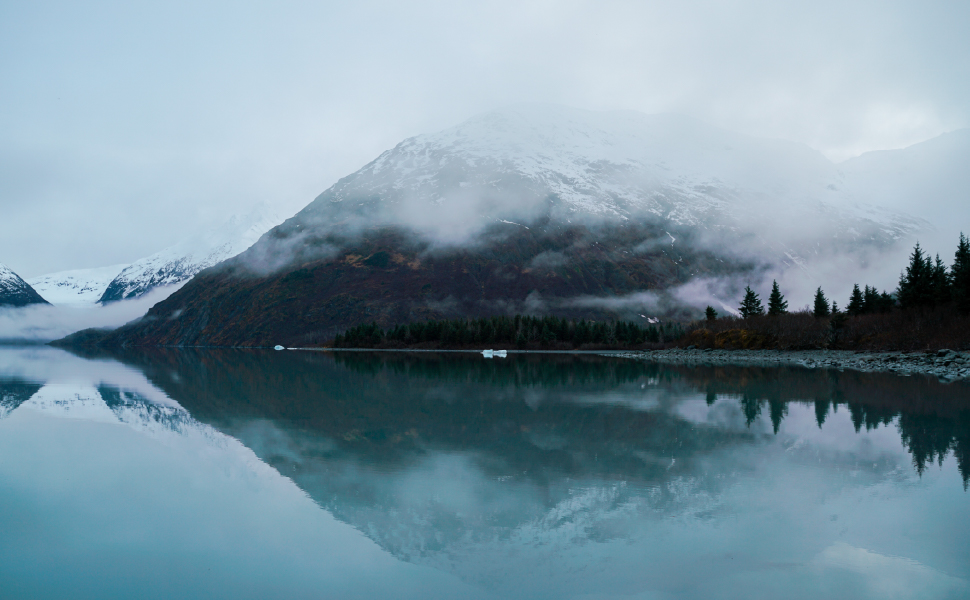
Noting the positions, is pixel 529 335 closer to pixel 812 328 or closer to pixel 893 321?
pixel 812 328

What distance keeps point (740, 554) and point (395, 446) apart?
31.7ft

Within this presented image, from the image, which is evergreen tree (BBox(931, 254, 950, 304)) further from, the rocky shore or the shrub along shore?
the rocky shore

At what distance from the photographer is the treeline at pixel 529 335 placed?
135 meters

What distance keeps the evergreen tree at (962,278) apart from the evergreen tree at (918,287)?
2.28 metres

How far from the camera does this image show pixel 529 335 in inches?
5541

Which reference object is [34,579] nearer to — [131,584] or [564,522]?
[131,584]

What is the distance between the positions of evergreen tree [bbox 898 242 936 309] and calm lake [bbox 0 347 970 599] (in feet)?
177

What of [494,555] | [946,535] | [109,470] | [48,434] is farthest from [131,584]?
[48,434]

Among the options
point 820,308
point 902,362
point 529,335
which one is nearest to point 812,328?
point 820,308

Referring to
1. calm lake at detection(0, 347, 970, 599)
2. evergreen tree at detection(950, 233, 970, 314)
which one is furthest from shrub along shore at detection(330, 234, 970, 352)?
calm lake at detection(0, 347, 970, 599)

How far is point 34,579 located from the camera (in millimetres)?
7668

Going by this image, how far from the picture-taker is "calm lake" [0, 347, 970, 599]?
296 inches

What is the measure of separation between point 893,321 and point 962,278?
9006 mm

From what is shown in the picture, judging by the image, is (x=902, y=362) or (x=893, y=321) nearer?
(x=902, y=362)
